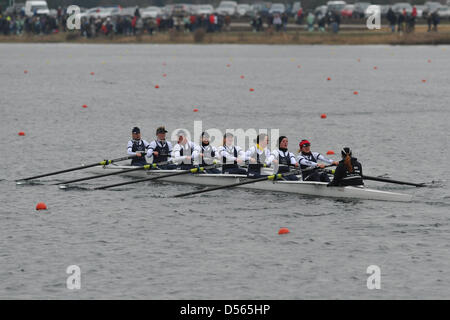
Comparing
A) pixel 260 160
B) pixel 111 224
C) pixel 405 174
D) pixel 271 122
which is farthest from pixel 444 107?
pixel 111 224

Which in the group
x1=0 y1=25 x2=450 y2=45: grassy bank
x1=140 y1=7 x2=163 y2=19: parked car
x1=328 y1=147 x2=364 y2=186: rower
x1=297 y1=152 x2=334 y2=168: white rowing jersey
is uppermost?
x1=140 y1=7 x2=163 y2=19: parked car

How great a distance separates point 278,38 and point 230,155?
197 feet

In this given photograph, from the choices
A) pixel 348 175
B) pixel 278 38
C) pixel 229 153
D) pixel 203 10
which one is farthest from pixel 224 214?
pixel 203 10

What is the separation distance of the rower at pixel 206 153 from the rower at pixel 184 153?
9.6 inches

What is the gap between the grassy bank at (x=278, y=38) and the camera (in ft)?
268

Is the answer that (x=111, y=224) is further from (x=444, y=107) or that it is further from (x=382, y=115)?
(x=444, y=107)

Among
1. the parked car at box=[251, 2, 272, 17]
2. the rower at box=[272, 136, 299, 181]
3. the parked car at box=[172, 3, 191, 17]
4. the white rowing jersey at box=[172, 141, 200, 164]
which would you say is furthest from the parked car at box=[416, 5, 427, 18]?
the rower at box=[272, 136, 299, 181]

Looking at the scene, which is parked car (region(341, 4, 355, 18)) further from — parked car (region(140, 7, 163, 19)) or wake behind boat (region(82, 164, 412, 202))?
wake behind boat (region(82, 164, 412, 202))

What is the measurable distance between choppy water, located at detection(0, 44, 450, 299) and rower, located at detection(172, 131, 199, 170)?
4.00ft

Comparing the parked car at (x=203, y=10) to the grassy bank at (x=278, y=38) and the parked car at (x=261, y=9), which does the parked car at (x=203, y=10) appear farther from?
the grassy bank at (x=278, y=38)

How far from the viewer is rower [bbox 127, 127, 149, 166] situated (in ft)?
91.2

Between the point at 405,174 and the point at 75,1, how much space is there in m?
93.9

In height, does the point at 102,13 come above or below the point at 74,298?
above

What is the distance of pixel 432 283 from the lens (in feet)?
56.4
